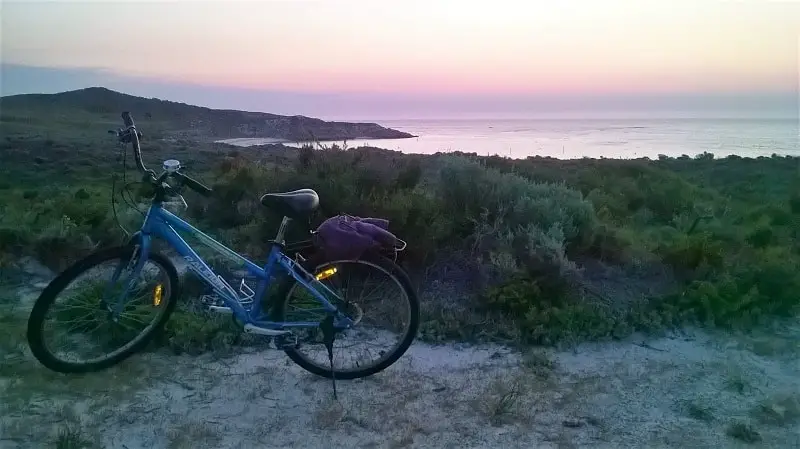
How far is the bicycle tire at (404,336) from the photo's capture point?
3771 millimetres

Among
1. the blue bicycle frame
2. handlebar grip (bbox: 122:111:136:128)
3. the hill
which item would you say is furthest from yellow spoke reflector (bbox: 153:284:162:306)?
the hill

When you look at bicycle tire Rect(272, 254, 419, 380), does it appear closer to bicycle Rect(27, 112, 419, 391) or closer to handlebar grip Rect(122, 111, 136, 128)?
bicycle Rect(27, 112, 419, 391)

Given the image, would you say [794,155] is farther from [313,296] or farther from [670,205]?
[313,296]

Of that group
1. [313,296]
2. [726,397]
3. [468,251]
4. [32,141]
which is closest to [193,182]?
[313,296]

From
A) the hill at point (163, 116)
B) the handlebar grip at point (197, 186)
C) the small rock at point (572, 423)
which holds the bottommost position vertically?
the small rock at point (572, 423)

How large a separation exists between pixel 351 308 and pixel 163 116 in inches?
1111

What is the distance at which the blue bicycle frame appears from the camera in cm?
366

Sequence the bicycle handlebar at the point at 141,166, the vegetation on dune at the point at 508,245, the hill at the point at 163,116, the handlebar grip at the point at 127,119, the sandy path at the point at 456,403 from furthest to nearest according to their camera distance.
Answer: the hill at the point at 163,116
the vegetation on dune at the point at 508,245
the handlebar grip at the point at 127,119
the bicycle handlebar at the point at 141,166
the sandy path at the point at 456,403

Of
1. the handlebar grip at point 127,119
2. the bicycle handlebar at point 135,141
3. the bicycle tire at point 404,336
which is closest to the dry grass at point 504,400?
the bicycle tire at point 404,336

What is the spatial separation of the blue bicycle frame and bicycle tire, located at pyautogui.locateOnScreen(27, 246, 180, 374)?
14 centimetres

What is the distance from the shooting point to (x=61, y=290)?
11.6 feet

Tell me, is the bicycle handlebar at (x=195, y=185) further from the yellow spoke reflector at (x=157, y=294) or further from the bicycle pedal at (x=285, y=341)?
the bicycle pedal at (x=285, y=341)

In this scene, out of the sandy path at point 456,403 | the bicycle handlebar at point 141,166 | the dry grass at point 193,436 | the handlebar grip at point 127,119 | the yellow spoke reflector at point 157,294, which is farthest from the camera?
the yellow spoke reflector at point 157,294

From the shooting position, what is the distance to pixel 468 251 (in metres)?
6.04
